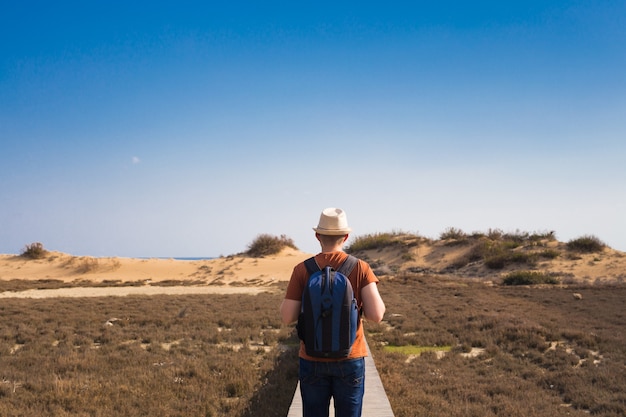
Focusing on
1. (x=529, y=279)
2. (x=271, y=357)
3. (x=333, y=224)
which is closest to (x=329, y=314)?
(x=333, y=224)

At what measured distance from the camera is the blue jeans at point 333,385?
10.8ft

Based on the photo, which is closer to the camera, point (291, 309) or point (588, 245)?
point (291, 309)

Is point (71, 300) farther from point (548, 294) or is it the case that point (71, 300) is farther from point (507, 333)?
point (548, 294)

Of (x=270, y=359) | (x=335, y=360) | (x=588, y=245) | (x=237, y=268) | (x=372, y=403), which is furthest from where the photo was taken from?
(x=237, y=268)

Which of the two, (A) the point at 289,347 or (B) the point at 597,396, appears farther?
(A) the point at 289,347

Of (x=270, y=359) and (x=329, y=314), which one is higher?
(x=329, y=314)

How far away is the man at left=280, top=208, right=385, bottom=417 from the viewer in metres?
3.32

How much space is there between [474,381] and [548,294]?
15.9m

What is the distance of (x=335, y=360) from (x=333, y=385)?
0.72 ft

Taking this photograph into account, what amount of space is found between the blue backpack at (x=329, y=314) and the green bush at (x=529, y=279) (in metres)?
27.8

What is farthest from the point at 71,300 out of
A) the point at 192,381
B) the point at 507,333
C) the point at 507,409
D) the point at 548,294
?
the point at 548,294

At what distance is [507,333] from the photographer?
42.9 feet

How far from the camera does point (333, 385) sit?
3.39 m

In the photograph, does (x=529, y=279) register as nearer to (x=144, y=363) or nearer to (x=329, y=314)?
(x=144, y=363)
